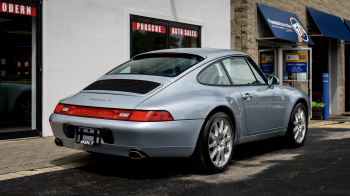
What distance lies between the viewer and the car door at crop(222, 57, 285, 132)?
539cm

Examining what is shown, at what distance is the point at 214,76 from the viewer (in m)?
5.09

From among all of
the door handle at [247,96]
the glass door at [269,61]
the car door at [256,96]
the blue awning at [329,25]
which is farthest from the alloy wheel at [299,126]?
the blue awning at [329,25]

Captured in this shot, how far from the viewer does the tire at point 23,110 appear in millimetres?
7371

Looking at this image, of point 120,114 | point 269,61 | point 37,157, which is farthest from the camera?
point 269,61

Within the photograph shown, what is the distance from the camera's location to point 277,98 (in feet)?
19.7

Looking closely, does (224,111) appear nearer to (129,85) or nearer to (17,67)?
(129,85)

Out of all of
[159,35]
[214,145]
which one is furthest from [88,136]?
[159,35]

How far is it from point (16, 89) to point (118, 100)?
3.78 m

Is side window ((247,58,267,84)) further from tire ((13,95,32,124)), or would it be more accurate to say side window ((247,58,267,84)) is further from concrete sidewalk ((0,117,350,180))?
tire ((13,95,32,124))

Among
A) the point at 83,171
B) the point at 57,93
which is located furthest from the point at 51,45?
the point at 83,171

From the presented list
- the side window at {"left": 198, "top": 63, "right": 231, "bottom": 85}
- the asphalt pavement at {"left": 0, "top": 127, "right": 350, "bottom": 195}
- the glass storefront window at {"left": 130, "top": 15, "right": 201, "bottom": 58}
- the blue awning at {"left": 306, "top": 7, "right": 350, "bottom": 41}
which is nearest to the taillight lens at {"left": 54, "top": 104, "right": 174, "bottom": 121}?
the asphalt pavement at {"left": 0, "top": 127, "right": 350, "bottom": 195}

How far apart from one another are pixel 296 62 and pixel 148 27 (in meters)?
6.05

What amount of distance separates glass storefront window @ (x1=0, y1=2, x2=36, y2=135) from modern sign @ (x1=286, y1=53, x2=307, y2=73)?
888 centimetres

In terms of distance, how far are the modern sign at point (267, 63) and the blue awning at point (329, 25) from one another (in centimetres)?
273
